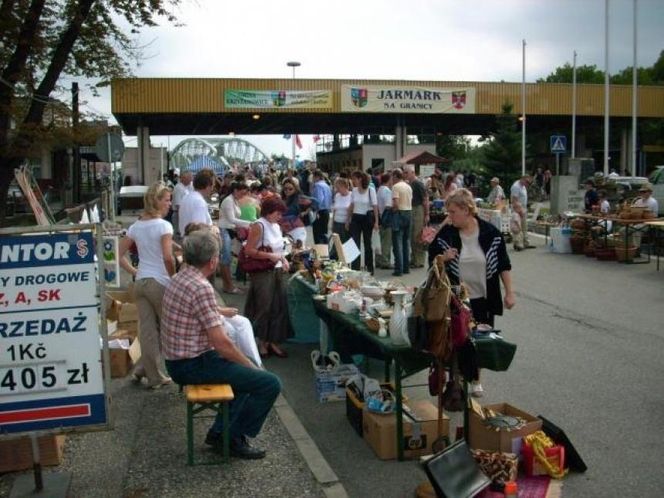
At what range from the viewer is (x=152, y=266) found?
6.84 meters

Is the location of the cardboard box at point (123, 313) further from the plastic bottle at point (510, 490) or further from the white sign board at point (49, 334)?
the plastic bottle at point (510, 490)

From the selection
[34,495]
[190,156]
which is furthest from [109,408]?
[190,156]

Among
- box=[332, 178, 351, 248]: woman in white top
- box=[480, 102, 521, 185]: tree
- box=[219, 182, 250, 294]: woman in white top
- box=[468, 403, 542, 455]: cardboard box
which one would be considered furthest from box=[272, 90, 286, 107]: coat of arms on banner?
box=[468, 403, 542, 455]: cardboard box

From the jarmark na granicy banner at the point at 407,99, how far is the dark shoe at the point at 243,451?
3242cm

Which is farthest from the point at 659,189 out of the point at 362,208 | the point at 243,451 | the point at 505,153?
the point at 243,451

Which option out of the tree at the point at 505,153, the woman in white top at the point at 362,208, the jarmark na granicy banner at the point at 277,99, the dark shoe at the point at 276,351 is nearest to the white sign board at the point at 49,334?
the dark shoe at the point at 276,351

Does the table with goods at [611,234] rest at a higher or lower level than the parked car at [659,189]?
lower

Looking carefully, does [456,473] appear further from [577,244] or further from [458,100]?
[458,100]

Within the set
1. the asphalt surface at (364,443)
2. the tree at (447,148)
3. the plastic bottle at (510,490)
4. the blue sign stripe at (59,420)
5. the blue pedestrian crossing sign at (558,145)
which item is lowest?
the asphalt surface at (364,443)

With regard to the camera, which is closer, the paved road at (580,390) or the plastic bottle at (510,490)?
the plastic bottle at (510,490)

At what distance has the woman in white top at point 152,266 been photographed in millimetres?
6824

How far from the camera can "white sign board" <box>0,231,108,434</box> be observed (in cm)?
459

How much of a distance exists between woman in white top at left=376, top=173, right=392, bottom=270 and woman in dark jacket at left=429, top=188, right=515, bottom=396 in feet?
26.3

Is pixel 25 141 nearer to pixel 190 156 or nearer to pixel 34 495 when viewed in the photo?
pixel 34 495
